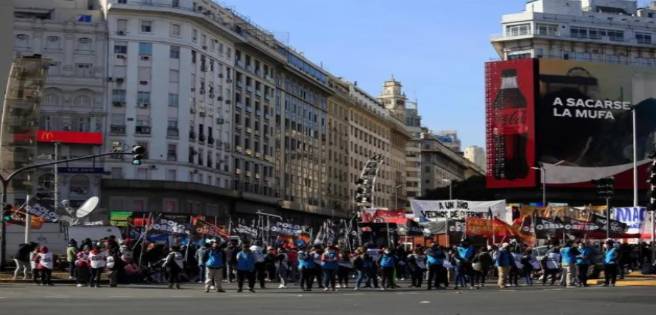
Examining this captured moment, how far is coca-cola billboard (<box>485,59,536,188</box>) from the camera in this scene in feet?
314

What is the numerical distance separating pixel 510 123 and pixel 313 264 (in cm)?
6502

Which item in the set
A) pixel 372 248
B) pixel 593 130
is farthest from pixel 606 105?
pixel 372 248

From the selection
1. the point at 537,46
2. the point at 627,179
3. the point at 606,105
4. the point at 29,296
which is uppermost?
the point at 537,46

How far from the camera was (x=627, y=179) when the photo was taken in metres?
97.2

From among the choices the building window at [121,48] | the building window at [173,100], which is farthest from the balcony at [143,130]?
the building window at [121,48]

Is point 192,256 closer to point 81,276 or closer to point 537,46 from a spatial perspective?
point 81,276

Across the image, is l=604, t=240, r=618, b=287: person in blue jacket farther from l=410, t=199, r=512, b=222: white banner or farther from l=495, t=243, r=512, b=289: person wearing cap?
l=410, t=199, r=512, b=222: white banner

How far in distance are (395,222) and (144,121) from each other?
40.8m

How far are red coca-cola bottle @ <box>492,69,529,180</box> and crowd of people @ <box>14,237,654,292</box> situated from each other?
2131 inches

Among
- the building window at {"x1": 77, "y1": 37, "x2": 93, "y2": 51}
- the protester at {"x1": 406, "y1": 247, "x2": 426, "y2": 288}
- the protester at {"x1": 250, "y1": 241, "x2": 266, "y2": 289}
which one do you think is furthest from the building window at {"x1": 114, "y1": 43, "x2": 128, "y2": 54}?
the protester at {"x1": 250, "y1": 241, "x2": 266, "y2": 289}

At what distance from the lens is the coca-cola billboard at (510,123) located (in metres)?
95.6

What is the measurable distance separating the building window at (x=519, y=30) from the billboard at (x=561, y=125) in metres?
33.8

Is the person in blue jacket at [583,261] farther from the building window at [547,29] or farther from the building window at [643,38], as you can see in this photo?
the building window at [643,38]

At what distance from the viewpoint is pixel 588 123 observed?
9650cm
